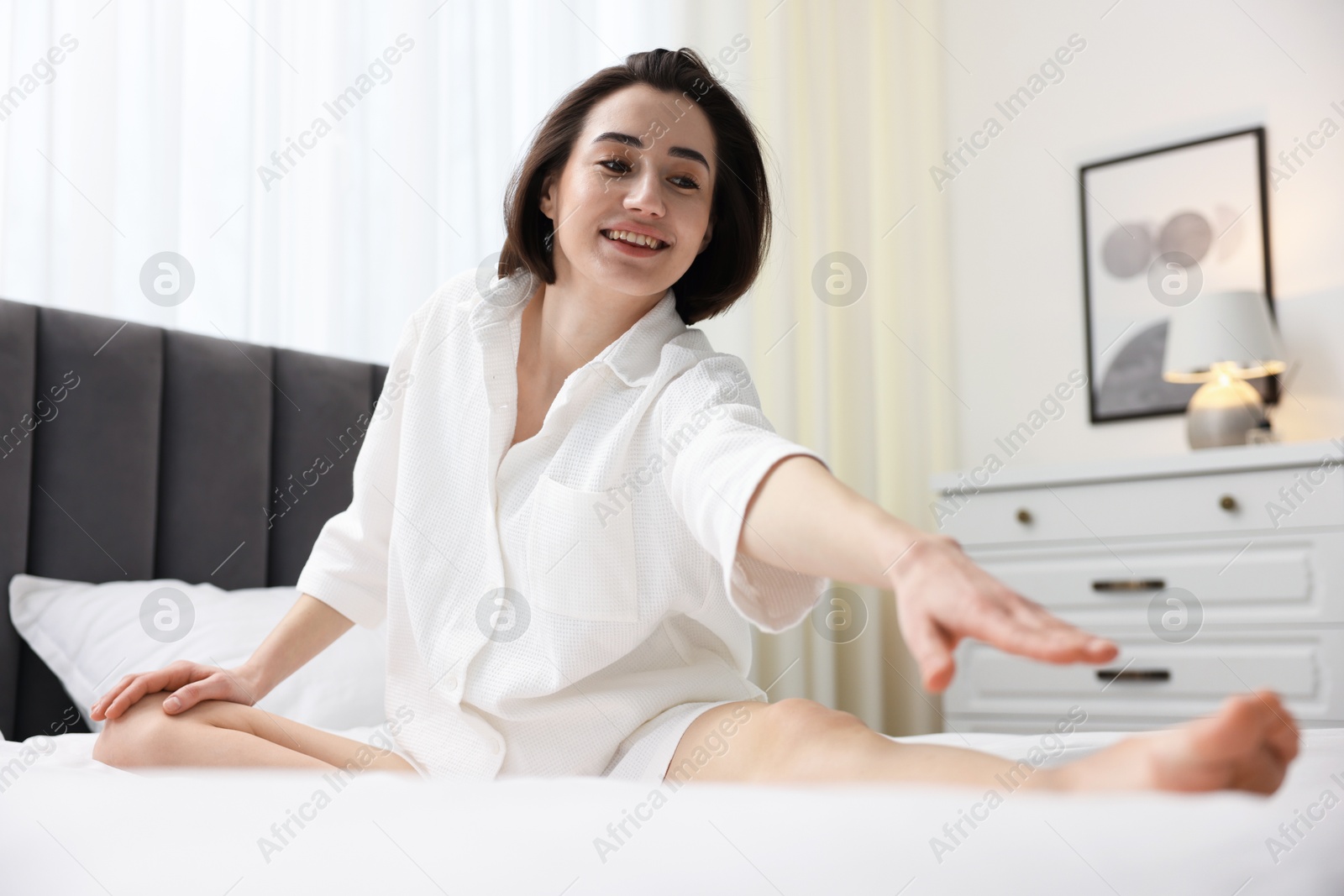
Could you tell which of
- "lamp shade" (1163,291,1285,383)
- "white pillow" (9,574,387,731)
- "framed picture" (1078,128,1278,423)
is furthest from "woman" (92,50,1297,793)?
"framed picture" (1078,128,1278,423)

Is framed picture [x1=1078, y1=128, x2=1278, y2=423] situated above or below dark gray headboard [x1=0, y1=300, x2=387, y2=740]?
above

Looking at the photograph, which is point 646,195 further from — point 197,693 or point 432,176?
point 432,176

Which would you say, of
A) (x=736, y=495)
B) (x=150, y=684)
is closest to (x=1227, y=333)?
(x=736, y=495)

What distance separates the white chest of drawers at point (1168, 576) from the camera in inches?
77.9

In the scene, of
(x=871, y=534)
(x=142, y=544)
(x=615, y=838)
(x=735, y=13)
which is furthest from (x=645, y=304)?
(x=735, y=13)

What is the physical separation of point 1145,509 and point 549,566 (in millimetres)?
1604

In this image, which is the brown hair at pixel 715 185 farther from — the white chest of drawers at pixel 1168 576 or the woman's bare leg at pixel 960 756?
the white chest of drawers at pixel 1168 576

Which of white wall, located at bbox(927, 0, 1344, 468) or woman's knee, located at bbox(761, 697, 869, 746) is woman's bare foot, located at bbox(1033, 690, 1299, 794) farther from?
white wall, located at bbox(927, 0, 1344, 468)

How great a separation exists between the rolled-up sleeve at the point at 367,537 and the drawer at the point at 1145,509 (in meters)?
1.52

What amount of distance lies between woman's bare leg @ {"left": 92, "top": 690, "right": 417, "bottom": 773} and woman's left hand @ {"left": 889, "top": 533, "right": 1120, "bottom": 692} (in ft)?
2.15

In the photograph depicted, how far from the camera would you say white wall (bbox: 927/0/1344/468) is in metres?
2.58

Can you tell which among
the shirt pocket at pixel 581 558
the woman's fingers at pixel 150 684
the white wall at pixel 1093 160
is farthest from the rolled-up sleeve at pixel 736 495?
the white wall at pixel 1093 160

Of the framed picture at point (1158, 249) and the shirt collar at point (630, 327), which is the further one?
the framed picture at point (1158, 249)

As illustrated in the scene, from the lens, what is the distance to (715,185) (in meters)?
1.25
